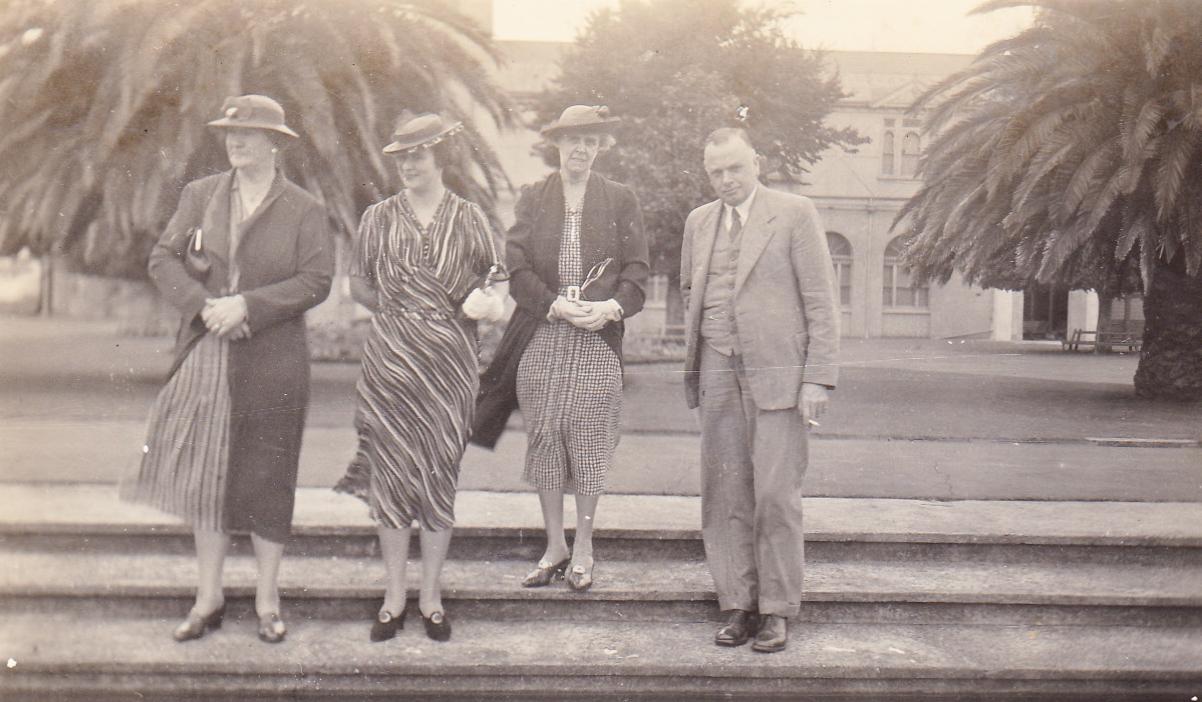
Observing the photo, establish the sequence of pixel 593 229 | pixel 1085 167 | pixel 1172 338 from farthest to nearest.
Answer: pixel 1172 338
pixel 1085 167
pixel 593 229

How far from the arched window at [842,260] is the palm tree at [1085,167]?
1.11 ft

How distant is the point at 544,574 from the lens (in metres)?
3.63

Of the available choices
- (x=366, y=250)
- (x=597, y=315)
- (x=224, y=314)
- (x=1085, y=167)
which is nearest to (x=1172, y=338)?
(x=1085, y=167)

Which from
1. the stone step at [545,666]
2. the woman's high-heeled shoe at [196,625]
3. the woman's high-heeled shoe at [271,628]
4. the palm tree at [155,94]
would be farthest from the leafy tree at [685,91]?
the woman's high-heeled shoe at [196,625]

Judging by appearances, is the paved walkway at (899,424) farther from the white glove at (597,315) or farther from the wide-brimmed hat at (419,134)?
the wide-brimmed hat at (419,134)

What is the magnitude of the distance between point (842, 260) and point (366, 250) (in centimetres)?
251

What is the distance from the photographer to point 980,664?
3301mm

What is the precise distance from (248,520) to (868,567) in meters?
2.45

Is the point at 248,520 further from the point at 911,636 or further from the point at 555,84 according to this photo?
the point at 555,84

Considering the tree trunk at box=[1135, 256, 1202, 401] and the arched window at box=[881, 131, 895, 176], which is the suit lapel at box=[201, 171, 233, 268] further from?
the tree trunk at box=[1135, 256, 1202, 401]

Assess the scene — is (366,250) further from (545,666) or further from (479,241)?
(545,666)

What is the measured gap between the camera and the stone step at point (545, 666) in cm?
318

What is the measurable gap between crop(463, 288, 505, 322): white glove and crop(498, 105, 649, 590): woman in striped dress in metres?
0.30

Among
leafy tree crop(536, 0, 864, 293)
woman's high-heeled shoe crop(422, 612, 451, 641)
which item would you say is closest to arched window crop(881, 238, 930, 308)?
leafy tree crop(536, 0, 864, 293)
